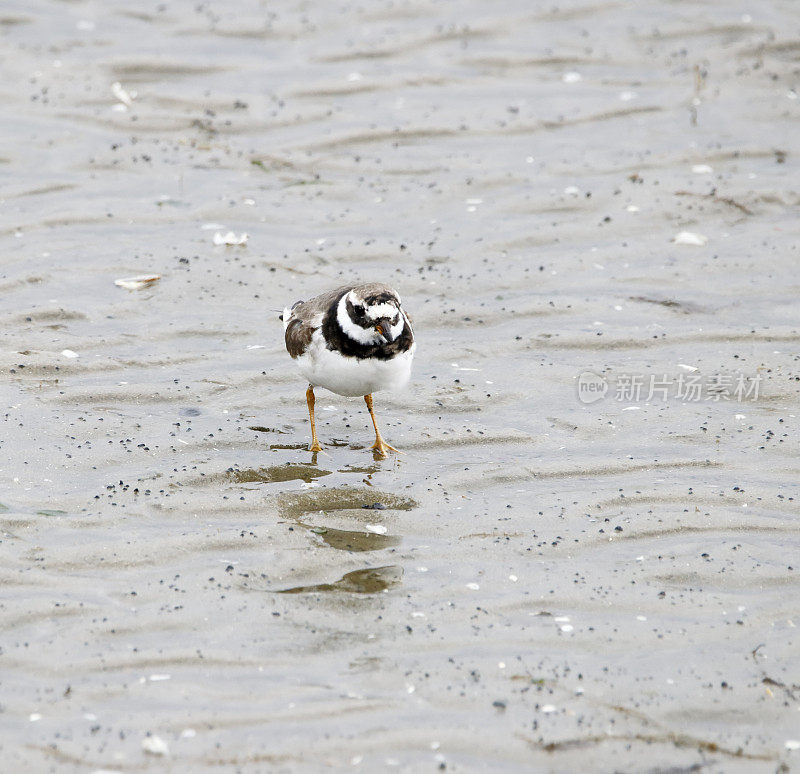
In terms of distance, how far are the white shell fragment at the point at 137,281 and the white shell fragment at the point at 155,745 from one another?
508 cm

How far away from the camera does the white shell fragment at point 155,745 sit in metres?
4.30

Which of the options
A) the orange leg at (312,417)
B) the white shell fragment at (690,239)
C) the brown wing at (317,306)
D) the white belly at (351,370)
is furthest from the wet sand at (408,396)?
the brown wing at (317,306)

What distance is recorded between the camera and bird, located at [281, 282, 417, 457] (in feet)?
22.3

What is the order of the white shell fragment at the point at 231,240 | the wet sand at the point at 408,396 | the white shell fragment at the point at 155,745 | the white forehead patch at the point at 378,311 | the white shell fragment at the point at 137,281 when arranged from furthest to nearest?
the white shell fragment at the point at 231,240 < the white shell fragment at the point at 137,281 < the white forehead patch at the point at 378,311 < the wet sand at the point at 408,396 < the white shell fragment at the point at 155,745

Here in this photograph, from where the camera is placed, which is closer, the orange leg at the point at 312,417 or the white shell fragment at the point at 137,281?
the orange leg at the point at 312,417

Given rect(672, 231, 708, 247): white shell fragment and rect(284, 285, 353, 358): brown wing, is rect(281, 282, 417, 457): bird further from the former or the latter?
rect(672, 231, 708, 247): white shell fragment

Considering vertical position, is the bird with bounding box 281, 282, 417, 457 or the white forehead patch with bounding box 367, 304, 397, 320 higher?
the white forehead patch with bounding box 367, 304, 397, 320

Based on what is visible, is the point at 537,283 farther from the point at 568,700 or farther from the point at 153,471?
the point at 568,700

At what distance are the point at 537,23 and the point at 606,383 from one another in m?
7.16

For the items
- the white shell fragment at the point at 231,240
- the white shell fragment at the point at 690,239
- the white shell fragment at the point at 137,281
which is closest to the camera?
the white shell fragment at the point at 137,281

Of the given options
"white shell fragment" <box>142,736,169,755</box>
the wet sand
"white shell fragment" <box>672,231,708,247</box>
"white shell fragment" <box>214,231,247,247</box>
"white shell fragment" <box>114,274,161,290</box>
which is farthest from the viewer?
"white shell fragment" <box>672,231,708,247</box>

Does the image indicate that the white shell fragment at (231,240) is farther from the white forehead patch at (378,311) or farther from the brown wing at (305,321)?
the white forehead patch at (378,311)

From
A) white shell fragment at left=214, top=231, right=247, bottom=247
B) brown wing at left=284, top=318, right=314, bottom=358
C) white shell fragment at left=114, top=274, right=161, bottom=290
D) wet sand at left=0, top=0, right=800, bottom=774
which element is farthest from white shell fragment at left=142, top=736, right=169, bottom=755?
white shell fragment at left=214, top=231, right=247, bottom=247

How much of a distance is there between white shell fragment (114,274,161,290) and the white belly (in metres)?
2.29
